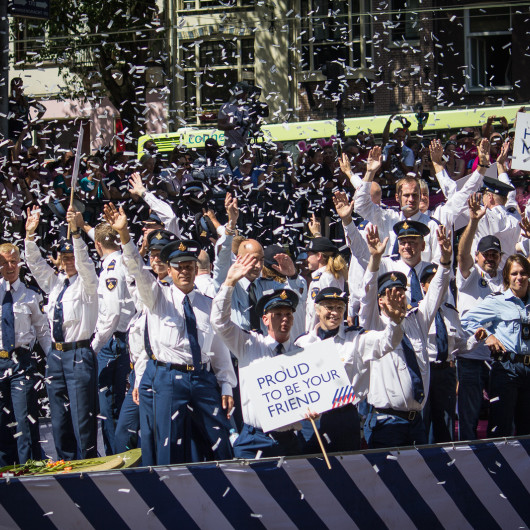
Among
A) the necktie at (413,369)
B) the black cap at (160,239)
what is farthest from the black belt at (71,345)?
the necktie at (413,369)

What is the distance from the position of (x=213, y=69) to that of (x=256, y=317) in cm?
2102

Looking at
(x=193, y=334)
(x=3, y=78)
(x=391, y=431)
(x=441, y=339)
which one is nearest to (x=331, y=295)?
(x=391, y=431)

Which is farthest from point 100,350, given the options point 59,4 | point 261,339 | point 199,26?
point 199,26

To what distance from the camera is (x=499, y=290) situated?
8789mm

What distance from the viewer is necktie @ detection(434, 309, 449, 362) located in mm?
7605

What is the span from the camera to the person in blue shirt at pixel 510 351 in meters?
7.84

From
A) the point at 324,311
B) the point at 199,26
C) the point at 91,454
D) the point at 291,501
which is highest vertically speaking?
the point at 199,26

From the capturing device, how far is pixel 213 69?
28672 millimetres

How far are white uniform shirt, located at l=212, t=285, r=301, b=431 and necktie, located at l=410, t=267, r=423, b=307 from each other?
1590 mm

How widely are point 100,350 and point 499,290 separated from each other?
3836 millimetres

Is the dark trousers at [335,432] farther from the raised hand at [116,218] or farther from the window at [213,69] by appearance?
the window at [213,69]

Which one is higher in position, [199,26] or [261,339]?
[199,26]

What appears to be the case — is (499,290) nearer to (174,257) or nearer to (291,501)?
(174,257)

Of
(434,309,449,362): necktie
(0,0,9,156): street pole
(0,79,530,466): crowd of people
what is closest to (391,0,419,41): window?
(0,79,530,466): crowd of people
